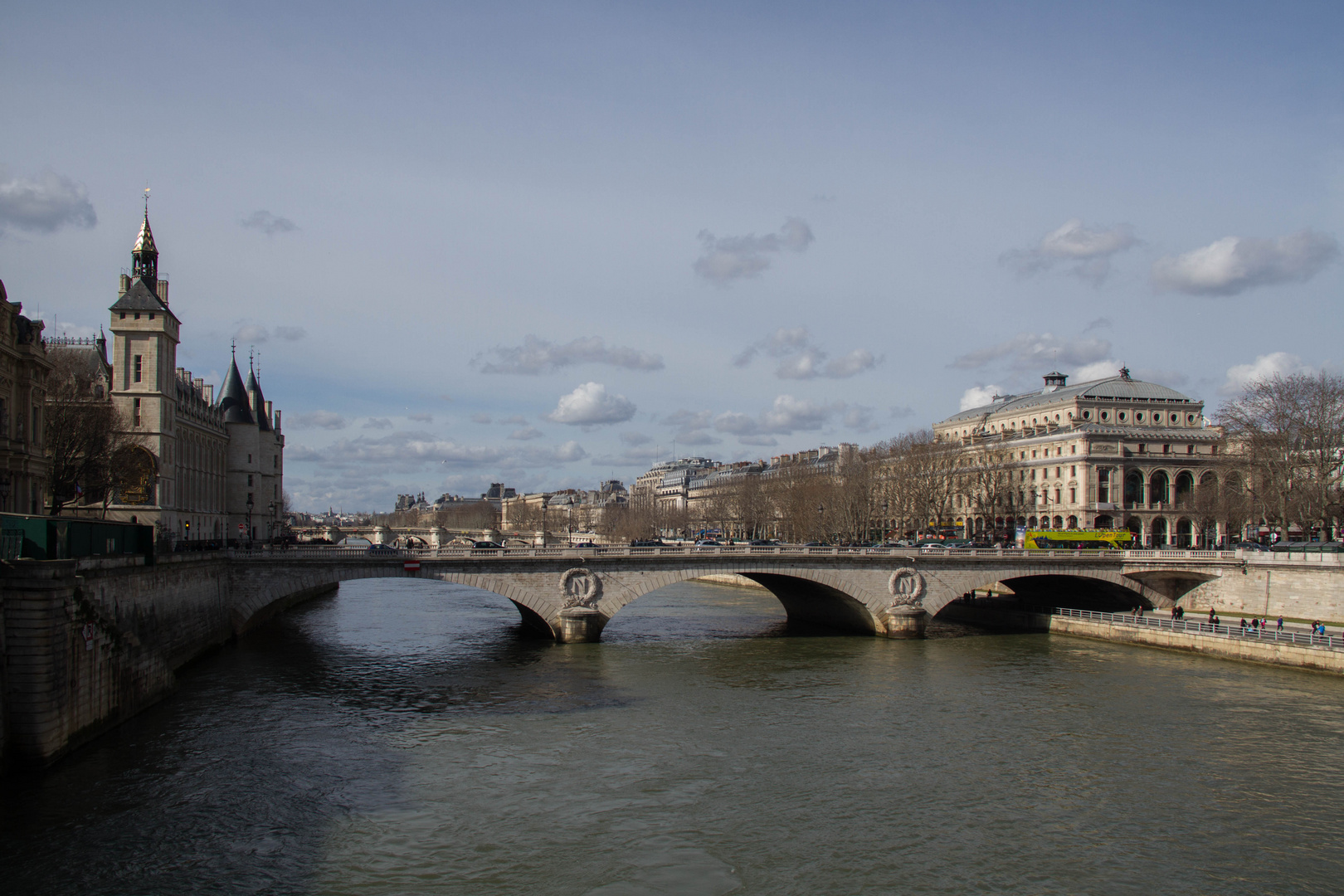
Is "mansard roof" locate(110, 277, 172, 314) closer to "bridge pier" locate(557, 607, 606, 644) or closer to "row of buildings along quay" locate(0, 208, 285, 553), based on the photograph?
"row of buildings along quay" locate(0, 208, 285, 553)

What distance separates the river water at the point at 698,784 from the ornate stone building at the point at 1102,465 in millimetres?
60217

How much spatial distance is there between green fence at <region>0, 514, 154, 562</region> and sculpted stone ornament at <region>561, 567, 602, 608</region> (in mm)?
18684

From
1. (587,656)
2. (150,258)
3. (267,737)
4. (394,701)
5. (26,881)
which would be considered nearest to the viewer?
(26,881)

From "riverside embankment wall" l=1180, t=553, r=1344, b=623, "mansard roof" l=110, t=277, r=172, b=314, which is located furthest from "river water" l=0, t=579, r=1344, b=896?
"mansard roof" l=110, t=277, r=172, b=314

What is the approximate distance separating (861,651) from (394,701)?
23.1 m

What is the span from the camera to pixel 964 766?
1110 inches

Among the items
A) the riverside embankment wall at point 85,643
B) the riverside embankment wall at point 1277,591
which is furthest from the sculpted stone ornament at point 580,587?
the riverside embankment wall at point 1277,591

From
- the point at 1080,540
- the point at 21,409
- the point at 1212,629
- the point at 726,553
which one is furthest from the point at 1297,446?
the point at 21,409

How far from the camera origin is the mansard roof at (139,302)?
58.4 metres

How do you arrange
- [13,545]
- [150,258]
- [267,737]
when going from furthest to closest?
[150,258], [267,737], [13,545]

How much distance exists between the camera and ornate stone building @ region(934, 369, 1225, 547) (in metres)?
101

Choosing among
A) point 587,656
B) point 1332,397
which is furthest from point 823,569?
point 1332,397

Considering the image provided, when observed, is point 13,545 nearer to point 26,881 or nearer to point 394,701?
point 26,881

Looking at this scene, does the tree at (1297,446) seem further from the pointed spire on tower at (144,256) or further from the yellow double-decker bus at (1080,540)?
the pointed spire on tower at (144,256)
